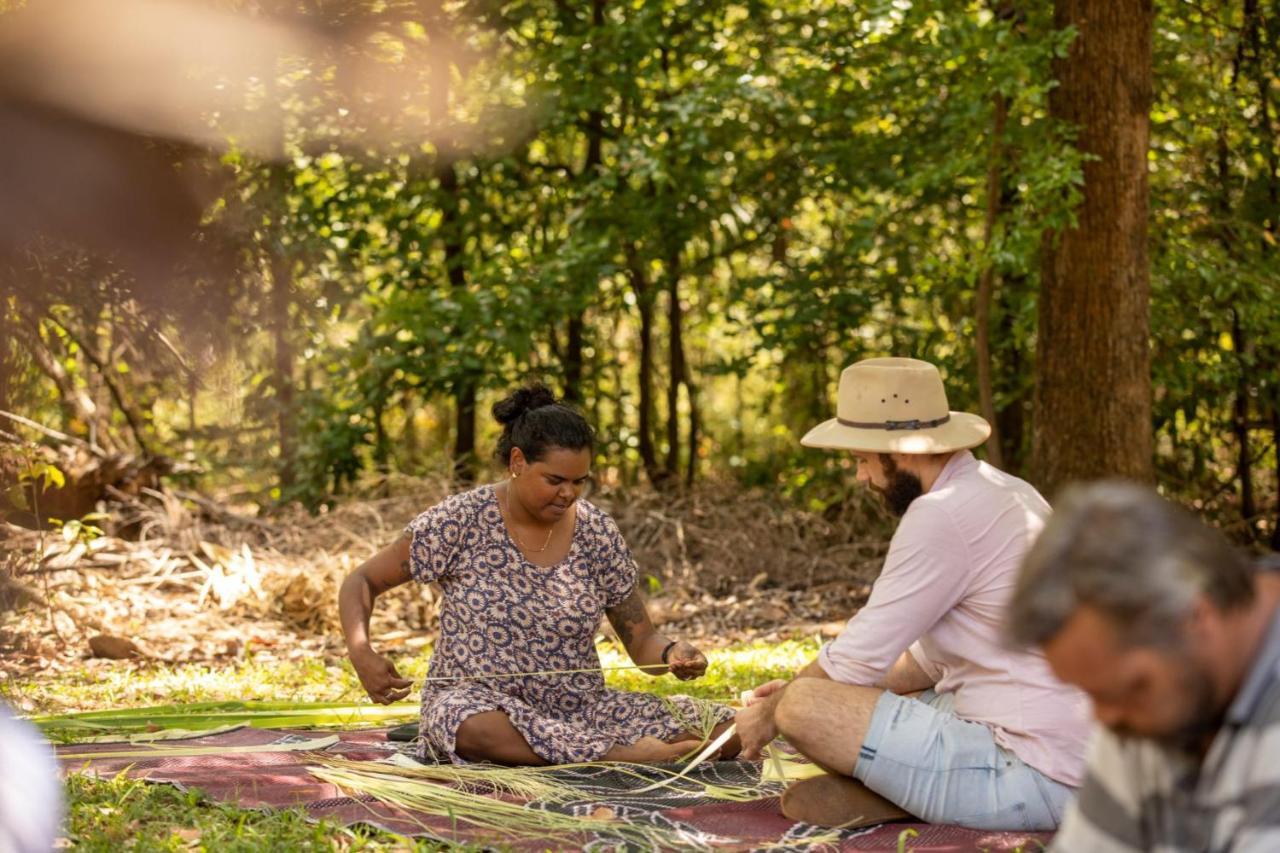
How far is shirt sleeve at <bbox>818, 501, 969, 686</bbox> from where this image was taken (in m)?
3.30

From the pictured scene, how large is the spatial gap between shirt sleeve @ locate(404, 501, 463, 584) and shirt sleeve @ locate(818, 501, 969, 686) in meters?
1.48

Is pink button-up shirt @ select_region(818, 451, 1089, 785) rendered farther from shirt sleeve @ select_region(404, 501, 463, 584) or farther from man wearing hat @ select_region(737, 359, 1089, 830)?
shirt sleeve @ select_region(404, 501, 463, 584)

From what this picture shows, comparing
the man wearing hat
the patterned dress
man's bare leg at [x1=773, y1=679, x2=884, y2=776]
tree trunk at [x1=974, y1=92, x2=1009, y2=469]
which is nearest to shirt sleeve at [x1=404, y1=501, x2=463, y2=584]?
the patterned dress

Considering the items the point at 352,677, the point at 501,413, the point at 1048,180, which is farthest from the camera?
the point at 1048,180

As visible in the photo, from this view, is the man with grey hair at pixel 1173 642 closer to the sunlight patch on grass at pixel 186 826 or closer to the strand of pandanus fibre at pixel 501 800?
the strand of pandanus fibre at pixel 501 800

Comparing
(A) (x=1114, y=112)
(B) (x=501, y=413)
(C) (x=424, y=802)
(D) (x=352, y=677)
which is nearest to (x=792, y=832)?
(C) (x=424, y=802)

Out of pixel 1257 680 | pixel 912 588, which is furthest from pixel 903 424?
pixel 1257 680

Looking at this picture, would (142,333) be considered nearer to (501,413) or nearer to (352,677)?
(501,413)

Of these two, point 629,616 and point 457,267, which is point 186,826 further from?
point 457,267

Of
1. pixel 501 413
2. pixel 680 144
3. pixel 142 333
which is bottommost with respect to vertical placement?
pixel 501 413

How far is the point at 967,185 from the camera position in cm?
979

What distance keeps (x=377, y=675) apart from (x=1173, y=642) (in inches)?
114

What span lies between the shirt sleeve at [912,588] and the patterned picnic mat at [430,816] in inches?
17.8

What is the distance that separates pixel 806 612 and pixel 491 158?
4606 millimetres
